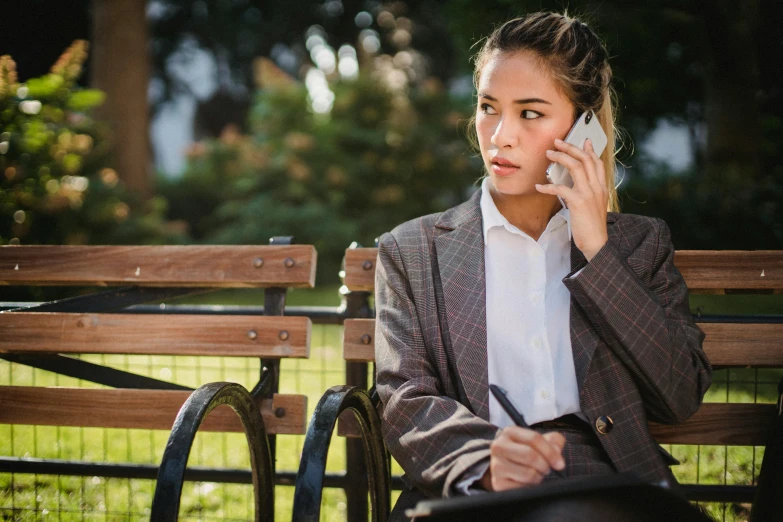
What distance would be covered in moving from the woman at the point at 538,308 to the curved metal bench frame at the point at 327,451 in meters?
0.12

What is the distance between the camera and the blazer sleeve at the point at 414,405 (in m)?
1.97

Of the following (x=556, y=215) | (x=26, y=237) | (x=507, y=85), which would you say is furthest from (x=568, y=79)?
(x=26, y=237)

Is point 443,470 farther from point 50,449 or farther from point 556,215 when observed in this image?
point 50,449

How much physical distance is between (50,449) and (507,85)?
10.7 ft

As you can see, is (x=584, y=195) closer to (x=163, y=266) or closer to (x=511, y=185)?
(x=511, y=185)

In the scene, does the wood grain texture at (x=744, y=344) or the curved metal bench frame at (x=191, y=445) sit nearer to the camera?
the curved metal bench frame at (x=191, y=445)

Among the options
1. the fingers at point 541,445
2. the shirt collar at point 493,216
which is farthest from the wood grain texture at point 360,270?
the fingers at point 541,445

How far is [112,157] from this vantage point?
954 cm

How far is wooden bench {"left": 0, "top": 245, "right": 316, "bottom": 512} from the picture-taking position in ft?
8.97

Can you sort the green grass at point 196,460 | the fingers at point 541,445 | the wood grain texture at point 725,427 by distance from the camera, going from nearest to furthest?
the fingers at point 541,445, the wood grain texture at point 725,427, the green grass at point 196,460

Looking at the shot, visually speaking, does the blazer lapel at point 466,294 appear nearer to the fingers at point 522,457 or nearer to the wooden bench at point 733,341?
the fingers at point 522,457

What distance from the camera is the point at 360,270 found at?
2.80 metres

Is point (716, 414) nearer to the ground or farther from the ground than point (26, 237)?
nearer to the ground

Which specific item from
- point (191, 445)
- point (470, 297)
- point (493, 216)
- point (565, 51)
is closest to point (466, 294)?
point (470, 297)
